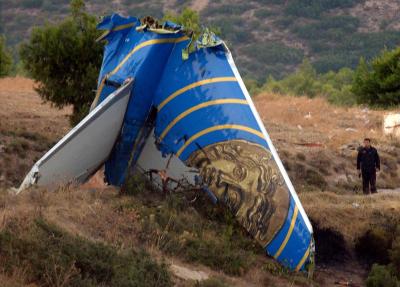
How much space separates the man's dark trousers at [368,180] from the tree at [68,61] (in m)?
7.88

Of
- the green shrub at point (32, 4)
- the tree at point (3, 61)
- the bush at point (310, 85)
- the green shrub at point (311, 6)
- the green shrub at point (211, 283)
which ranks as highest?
the green shrub at point (211, 283)

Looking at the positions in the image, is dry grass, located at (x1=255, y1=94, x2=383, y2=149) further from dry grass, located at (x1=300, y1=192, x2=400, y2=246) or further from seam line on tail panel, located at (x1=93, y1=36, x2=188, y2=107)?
seam line on tail panel, located at (x1=93, y1=36, x2=188, y2=107)

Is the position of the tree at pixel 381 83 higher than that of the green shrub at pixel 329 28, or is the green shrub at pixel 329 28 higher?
the tree at pixel 381 83

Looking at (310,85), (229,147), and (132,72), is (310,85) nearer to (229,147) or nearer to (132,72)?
(132,72)

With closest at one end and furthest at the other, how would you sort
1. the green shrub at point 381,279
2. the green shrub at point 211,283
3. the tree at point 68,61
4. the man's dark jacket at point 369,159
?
the green shrub at point 211,283, the green shrub at point 381,279, the man's dark jacket at point 369,159, the tree at point 68,61

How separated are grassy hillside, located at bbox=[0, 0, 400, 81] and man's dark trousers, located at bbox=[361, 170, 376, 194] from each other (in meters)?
83.4

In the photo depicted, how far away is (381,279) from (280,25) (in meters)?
110

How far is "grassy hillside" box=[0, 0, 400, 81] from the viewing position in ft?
351

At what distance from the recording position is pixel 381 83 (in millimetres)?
34469

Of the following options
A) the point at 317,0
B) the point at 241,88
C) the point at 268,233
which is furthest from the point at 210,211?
the point at 317,0

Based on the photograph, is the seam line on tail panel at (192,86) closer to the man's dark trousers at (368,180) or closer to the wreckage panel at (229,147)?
the wreckage panel at (229,147)

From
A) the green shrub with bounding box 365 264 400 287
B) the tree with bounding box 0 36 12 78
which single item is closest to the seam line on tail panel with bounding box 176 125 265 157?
the green shrub with bounding box 365 264 400 287

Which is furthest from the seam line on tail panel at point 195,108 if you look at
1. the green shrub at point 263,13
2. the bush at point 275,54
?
the green shrub at point 263,13

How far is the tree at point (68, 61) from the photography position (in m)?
21.1
